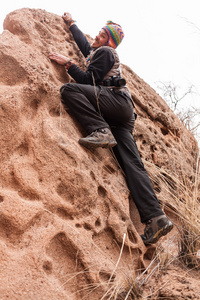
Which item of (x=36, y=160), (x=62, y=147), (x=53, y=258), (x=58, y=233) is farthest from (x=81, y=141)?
(x=53, y=258)

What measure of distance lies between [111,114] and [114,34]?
0.93 meters

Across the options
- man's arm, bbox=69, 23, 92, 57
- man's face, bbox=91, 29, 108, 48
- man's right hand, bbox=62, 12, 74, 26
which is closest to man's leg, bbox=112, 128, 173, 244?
man's face, bbox=91, 29, 108, 48

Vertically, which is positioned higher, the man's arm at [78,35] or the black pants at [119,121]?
the man's arm at [78,35]

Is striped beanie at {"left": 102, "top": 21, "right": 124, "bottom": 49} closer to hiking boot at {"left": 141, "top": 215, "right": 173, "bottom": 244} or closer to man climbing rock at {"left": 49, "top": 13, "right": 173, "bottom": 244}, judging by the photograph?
man climbing rock at {"left": 49, "top": 13, "right": 173, "bottom": 244}

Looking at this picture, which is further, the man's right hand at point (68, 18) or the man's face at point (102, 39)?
the man's right hand at point (68, 18)

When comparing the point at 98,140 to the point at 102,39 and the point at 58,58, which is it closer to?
the point at 58,58

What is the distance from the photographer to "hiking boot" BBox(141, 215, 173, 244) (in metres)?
2.01

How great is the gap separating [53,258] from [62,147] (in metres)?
0.75

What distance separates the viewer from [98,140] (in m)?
2.11

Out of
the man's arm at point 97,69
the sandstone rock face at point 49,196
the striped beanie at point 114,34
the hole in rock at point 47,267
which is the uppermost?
the striped beanie at point 114,34

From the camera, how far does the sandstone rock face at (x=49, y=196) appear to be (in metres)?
1.50

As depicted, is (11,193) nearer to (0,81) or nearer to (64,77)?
(0,81)

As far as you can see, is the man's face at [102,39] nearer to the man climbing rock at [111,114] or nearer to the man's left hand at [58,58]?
the man climbing rock at [111,114]

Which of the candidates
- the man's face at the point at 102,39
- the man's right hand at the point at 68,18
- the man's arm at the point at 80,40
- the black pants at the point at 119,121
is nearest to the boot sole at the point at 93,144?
the black pants at the point at 119,121
